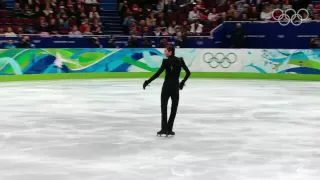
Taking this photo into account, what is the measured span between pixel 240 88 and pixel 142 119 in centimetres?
628

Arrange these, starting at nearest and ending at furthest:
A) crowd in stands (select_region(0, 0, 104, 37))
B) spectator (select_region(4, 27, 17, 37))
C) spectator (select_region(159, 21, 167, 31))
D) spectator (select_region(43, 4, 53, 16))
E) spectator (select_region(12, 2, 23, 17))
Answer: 1. spectator (select_region(4, 27, 17, 37))
2. crowd in stands (select_region(0, 0, 104, 37))
3. spectator (select_region(12, 2, 23, 17))
4. spectator (select_region(43, 4, 53, 16))
5. spectator (select_region(159, 21, 167, 31))

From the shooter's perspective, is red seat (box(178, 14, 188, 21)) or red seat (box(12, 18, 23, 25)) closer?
red seat (box(12, 18, 23, 25))

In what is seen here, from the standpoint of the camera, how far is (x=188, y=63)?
18656 mm

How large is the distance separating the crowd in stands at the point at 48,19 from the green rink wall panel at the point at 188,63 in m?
0.95

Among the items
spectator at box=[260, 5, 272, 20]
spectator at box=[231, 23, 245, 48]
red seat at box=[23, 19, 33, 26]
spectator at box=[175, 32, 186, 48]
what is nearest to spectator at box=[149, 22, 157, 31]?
spectator at box=[175, 32, 186, 48]

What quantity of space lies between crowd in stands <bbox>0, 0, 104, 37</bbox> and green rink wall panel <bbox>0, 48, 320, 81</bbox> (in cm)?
95

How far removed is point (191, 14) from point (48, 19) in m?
5.49

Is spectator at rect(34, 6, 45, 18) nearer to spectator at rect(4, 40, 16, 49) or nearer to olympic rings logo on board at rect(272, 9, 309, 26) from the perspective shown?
spectator at rect(4, 40, 16, 49)

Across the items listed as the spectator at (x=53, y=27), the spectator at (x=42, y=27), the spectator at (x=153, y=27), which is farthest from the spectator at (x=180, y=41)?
the spectator at (x=42, y=27)

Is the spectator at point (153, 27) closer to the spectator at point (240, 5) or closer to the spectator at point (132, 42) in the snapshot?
the spectator at point (132, 42)

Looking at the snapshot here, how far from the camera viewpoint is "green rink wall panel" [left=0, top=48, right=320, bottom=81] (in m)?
17.6

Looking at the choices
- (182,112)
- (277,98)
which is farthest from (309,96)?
(182,112)

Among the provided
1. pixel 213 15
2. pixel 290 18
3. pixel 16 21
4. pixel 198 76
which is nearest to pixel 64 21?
pixel 16 21

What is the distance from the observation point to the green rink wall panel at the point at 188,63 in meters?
17.6
